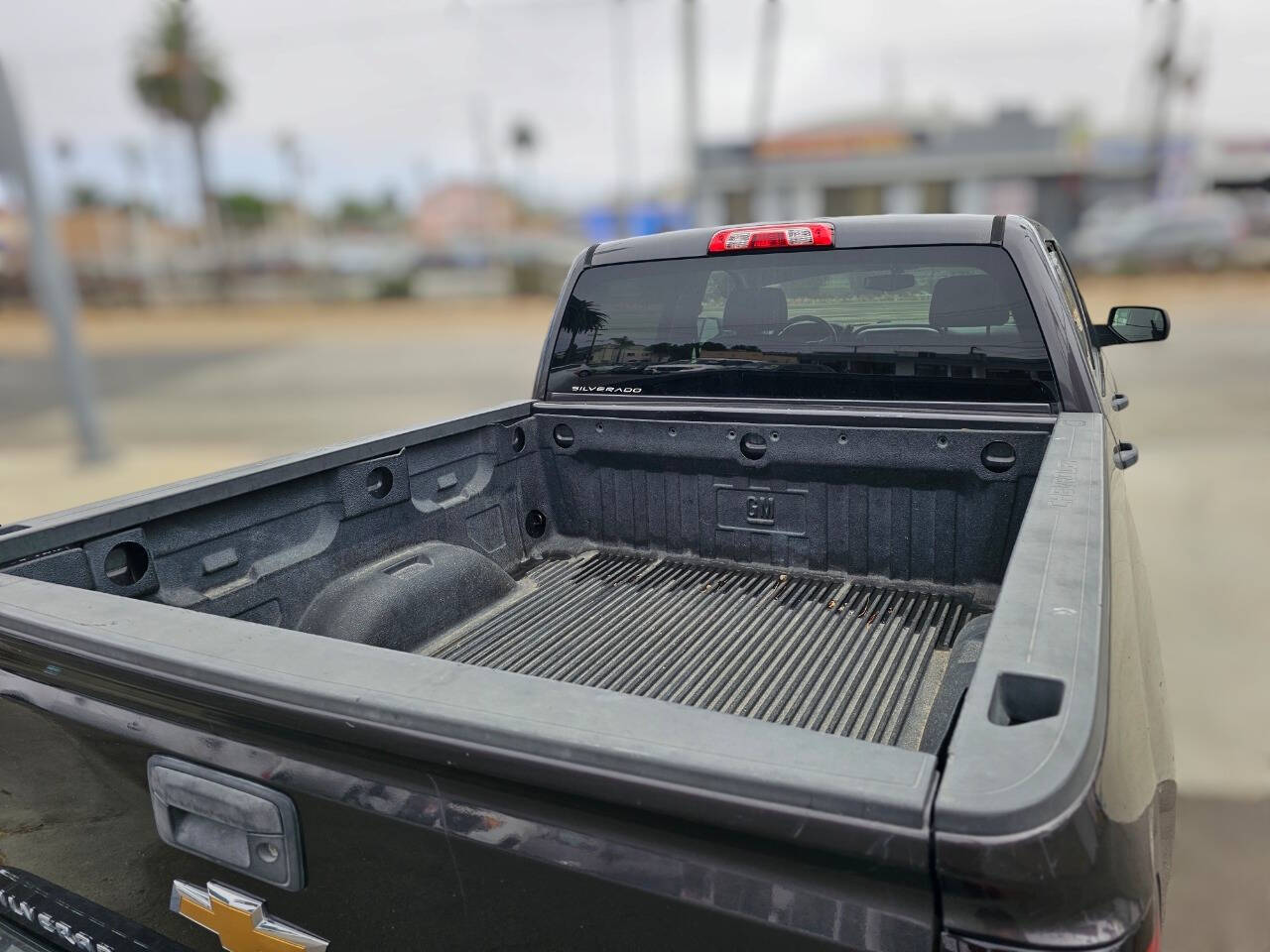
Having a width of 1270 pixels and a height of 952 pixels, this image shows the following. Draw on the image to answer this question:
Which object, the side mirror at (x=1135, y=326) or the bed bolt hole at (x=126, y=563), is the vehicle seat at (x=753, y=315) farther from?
the bed bolt hole at (x=126, y=563)

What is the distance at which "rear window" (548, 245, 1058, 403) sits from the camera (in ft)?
10.1

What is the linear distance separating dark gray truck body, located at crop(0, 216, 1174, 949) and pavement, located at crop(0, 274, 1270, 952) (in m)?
1.33

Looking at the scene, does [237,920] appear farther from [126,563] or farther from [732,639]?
[732,639]

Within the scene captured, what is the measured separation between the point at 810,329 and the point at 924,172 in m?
37.3

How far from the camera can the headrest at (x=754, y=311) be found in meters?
3.40

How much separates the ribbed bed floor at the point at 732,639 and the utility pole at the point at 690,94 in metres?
18.3

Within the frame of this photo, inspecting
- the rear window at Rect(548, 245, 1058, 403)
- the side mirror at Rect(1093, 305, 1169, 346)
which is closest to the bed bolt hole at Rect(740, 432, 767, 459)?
the rear window at Rect(548, 245, 1058, 403)

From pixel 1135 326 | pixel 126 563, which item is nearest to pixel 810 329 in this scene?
pixel 1135 326

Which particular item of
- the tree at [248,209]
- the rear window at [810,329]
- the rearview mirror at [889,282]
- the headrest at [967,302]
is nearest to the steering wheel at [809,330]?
the rear window at [810,329]

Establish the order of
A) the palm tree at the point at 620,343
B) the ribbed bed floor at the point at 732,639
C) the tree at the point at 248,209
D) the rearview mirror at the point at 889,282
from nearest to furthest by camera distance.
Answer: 1. the ribbed bed floor at the point at 732,639
2. the rearview mirror at the point at 889,282
3. the palm tree at the point at 620,343
4. the tree at the point at 248,209

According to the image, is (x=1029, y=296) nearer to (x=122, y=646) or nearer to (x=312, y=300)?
(x=122, y=646)

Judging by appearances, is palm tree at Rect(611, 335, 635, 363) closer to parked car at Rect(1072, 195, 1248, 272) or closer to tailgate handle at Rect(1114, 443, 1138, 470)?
tailgate handle at Rect(1114, 443, 1138, 470)

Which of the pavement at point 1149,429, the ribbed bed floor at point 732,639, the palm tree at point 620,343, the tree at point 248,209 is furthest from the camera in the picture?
the tree at point 248,209

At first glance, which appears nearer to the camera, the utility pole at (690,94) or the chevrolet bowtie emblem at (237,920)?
the chevrolet bowtie emblem at (237,920)
